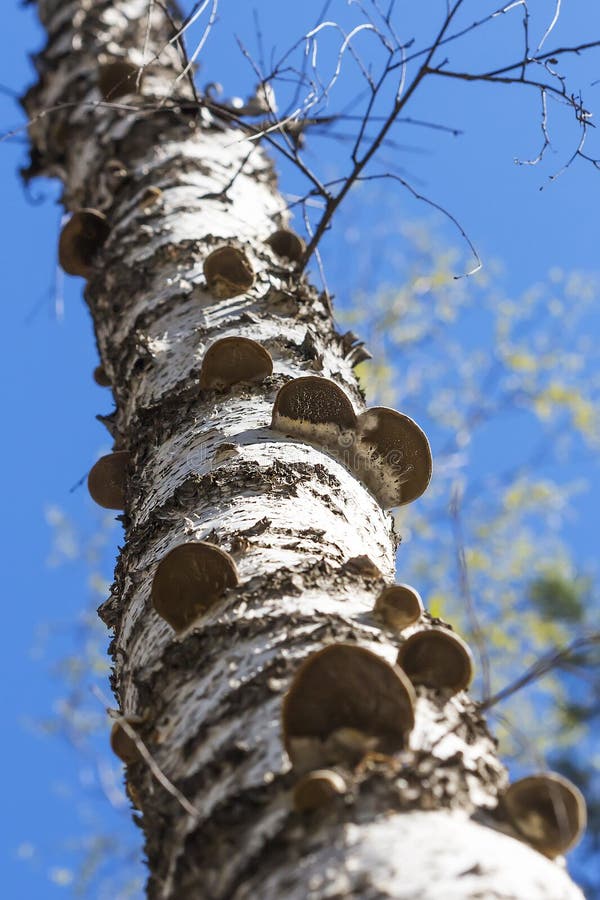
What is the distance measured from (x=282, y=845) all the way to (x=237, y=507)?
1.01 meters

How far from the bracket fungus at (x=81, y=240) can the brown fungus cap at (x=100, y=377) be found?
52 cm

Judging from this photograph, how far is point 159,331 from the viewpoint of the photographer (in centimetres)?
327

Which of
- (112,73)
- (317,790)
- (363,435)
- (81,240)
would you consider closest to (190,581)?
(317,790)

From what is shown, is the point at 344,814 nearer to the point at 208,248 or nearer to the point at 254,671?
the point at 254,671

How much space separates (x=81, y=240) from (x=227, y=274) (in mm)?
1208

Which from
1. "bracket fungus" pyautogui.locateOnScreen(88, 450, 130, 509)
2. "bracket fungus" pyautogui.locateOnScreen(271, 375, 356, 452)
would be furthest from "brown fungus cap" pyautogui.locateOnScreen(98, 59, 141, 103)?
"bracket fungus" pyautogui.locateOnScreen(271, 375, 356, 452)

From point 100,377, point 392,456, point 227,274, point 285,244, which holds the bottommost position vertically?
point 392,456

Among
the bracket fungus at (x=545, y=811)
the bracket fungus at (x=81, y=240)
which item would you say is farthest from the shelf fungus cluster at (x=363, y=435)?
the bracket fungus at (x=81, y=240)

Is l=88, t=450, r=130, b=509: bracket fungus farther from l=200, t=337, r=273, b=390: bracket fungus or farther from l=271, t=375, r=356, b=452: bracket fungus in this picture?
l=271, t=375, r=356, b=452: bracket fungus

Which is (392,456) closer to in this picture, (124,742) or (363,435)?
(363,435)

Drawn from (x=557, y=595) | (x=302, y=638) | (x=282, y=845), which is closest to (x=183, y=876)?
(x=282, y=845)

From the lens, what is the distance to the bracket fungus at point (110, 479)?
3.09 meters

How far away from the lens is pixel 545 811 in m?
1.52

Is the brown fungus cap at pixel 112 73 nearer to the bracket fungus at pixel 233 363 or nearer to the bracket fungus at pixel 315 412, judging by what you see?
the bracket fungus at pixel 233 363
